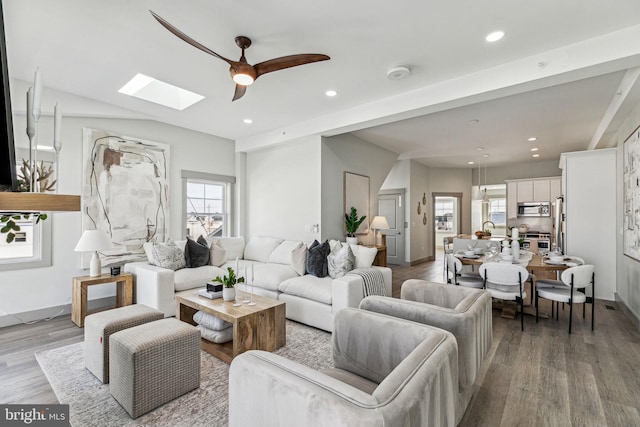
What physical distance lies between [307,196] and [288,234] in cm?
85

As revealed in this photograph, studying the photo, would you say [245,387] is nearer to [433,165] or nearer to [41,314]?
[41,314]

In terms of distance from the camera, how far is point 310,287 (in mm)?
3748

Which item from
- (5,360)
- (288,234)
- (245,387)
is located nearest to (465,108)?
(288,234)

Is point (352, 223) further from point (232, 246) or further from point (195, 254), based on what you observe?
point (195, 254)

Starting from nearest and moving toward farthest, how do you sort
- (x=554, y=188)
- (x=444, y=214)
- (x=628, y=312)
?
(x=628, y=312), (x=554, y=188), (x=444, y=214)

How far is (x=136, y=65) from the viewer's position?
3211 millimetres

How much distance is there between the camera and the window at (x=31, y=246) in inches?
149

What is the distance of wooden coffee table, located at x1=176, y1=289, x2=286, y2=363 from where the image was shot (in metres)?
2.73

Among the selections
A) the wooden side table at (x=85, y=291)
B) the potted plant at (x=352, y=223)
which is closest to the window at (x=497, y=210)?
the potted plant at (x=352, y=223)

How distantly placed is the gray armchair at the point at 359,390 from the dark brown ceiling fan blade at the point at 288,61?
2169 millimetres

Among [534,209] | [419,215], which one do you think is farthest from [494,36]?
[534,209]

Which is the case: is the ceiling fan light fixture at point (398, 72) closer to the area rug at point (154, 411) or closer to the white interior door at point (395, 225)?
the area rug at point (154, 411)

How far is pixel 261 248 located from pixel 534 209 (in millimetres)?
7221

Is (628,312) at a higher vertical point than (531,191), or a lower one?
lower
